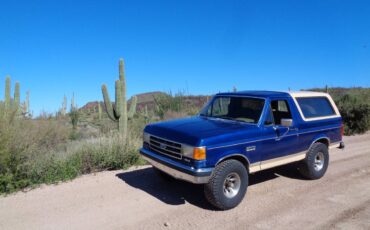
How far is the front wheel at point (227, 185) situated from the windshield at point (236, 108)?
1.17 m

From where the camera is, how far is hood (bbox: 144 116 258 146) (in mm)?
5495

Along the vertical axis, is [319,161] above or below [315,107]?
below

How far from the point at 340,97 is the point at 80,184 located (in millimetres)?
16185

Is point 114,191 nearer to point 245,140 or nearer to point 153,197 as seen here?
point 153,197

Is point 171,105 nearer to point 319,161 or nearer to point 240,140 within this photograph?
point 319,161

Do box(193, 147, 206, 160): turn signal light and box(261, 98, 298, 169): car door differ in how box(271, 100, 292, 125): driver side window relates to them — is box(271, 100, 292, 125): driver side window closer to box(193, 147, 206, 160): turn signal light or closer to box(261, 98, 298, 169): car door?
box(261, 98, 298, 169): car door

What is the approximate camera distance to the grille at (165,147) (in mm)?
5781

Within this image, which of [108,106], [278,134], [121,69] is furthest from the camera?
[121,69]

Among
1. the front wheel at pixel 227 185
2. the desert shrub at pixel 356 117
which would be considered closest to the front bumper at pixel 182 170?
the front wheel at pixel 227 185

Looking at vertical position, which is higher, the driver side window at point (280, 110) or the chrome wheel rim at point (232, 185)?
the driver side window at point (280, 110)

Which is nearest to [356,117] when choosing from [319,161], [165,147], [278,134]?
[319,161]

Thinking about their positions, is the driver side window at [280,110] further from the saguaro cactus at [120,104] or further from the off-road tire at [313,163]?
the saguaro cactus at [120,104]

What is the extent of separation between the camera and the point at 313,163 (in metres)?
7.57

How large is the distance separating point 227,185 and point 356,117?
12.9 m
